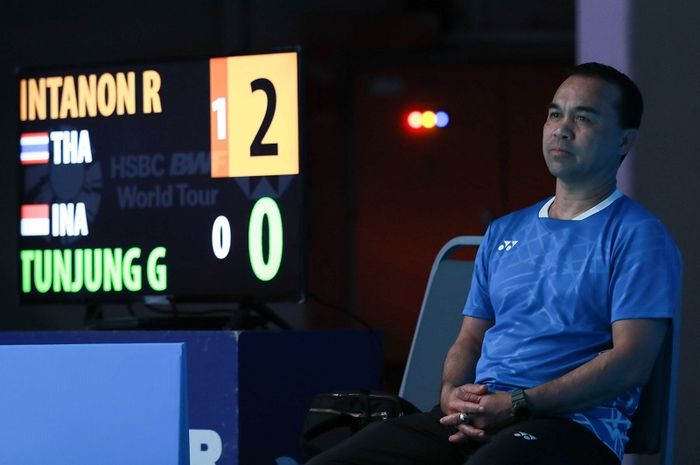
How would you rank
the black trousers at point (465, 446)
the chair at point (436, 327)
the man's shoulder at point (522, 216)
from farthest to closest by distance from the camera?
1. the chair at point (436, 327)
2. the man's shoulder at point (522, 216)
3. the black trousers at point (465, 446)

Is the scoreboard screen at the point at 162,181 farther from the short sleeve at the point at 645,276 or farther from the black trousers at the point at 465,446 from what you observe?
the short sleeve at the point at 645,276

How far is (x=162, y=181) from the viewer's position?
342 cm

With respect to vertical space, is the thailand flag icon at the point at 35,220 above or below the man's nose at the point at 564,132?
below

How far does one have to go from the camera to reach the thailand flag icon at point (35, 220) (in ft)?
11.7

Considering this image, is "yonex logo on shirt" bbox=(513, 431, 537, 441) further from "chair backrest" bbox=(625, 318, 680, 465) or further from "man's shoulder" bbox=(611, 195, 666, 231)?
"man's shoulder" bbox=(611, 195, 666, 231)

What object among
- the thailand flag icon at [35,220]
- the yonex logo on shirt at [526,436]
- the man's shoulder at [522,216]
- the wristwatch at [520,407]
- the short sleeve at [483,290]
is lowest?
the yonex logo on shirt at [526,436]

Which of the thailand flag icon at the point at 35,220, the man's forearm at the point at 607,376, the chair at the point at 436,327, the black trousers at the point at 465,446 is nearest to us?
the black trousers at the point at 465,446

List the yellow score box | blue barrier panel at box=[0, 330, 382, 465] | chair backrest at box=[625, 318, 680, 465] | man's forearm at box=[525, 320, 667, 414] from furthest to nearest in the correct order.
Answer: the yellow score box < blue barrier panel at box=[0, 330, 382, 465] < chair backrest at box=[625, 318, 680, 465] < man's forearm at box=[525, 320, 667, 414]

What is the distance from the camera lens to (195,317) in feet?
11.1

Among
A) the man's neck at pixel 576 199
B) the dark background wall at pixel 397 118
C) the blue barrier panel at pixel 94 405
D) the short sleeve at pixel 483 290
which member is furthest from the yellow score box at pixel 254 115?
the dark background wall at pixel 397 118

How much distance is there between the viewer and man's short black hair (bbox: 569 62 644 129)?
7.47ft

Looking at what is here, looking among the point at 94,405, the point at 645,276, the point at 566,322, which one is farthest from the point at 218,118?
the point at 94,405

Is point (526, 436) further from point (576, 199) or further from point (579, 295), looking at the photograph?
point (576, 199)

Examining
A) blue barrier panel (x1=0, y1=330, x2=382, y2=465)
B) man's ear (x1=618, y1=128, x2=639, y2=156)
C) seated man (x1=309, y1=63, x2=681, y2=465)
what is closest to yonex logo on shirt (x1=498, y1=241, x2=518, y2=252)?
seated man (x1=309, y1=63, x2=681, y2=465)
